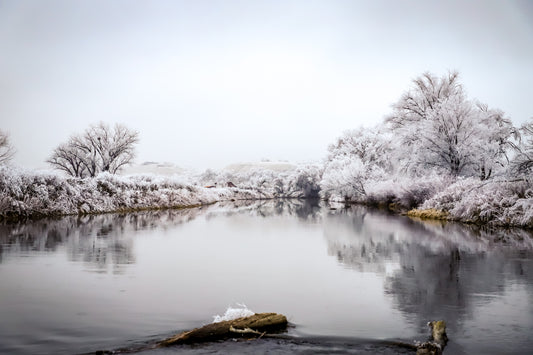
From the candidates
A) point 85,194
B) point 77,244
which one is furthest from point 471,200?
point 85,194

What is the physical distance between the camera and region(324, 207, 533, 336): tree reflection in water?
545 cm

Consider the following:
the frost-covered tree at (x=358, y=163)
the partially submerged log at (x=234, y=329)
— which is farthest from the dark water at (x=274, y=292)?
the frost-covered tree at (x=358, y=163)

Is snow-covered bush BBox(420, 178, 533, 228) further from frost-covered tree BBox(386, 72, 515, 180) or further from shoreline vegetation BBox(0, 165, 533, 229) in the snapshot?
frost-covered tree BBox(386, 72, 515, 180)

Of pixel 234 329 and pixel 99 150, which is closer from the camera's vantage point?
pixel 234 329

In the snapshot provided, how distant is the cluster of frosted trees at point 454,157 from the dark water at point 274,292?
5.69 metres

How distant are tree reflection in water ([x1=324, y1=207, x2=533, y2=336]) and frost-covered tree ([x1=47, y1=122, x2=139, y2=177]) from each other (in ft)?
125

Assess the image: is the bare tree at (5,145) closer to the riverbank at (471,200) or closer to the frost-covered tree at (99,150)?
the frost-covered tree at (99,150)

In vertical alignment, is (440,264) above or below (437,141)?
below

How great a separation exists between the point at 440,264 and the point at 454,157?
17721 mm

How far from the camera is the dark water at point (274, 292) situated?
4.03 metres

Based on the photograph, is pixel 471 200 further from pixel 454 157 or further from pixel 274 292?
pixel 274 292

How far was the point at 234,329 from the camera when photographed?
13.1ft

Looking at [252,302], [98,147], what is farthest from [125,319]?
[98,147]

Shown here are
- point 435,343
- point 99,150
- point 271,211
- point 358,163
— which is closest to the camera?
point 435,343
